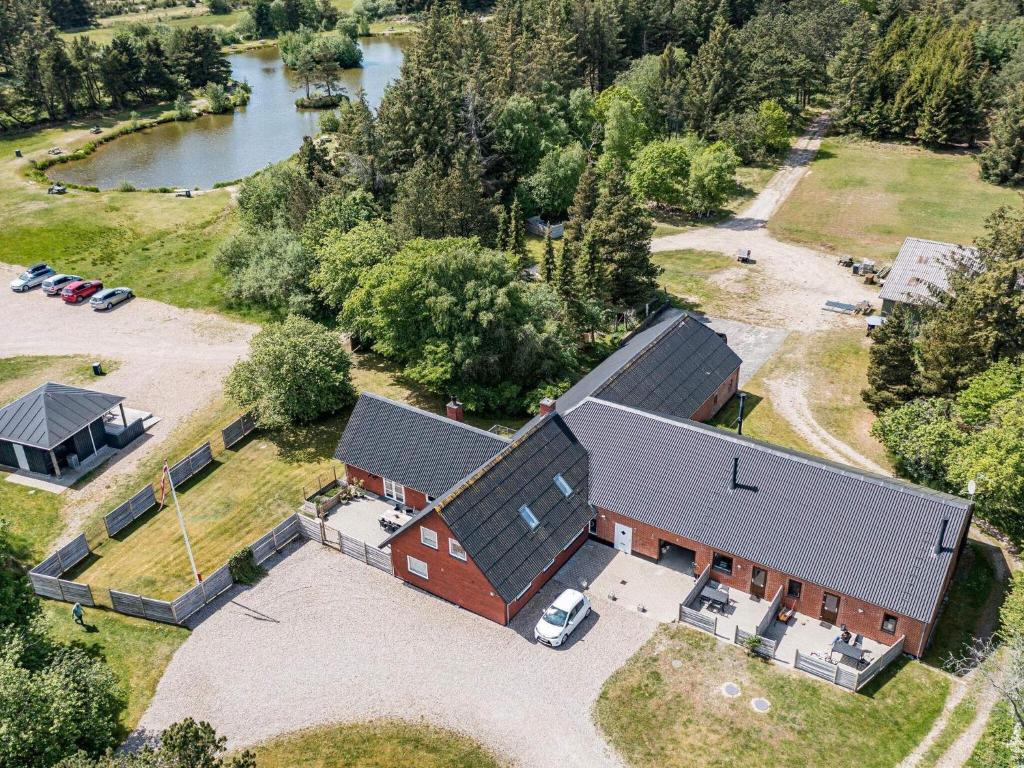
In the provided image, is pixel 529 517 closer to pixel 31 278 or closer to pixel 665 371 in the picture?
pixel 665 371

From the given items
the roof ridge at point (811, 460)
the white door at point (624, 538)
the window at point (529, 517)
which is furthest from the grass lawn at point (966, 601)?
the window at point (529, 517)

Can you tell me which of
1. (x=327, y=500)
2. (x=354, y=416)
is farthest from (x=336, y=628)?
(x=354, y=416)

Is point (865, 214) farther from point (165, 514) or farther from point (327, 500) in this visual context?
Answer: point (165, 514)

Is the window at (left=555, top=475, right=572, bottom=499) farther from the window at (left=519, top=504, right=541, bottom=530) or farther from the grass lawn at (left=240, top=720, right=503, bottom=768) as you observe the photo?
the grass lawn at (left=240, top=720, right=503, bottom=768)

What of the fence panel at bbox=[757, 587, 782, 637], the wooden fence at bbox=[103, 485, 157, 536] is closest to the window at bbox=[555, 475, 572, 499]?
the fence panel at bbox=[757, 587, 782, 637]

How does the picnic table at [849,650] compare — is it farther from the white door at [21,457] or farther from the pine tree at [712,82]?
the pine tree at [712,82]
